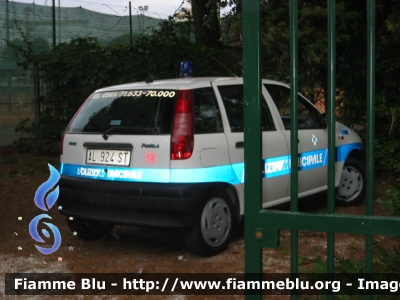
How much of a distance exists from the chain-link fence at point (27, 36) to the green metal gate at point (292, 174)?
9297 mm

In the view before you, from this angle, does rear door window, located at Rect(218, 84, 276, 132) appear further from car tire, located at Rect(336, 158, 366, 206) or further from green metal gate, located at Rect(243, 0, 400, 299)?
green metal gate, located at Rect(243, 0, 400, 299)

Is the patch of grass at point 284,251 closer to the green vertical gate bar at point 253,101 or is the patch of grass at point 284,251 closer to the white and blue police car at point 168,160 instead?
the white and blue police car at point 168,160

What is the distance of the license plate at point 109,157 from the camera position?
18.4 feet

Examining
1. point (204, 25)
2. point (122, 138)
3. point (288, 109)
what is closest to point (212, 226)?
point (122, 138)

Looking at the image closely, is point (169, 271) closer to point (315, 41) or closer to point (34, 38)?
point (315, 41)

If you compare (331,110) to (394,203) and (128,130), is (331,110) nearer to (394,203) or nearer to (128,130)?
(394,203)

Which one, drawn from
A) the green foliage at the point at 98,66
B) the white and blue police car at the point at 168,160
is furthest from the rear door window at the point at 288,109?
the green foliage at the point at 98,66

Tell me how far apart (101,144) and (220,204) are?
1.23m

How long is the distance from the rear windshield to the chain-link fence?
221 inches

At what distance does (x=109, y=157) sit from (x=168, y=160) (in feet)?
2.01

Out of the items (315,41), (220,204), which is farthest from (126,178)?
(315,41)

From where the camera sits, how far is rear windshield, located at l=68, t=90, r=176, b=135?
18.4 feet

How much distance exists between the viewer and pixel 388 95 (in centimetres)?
831

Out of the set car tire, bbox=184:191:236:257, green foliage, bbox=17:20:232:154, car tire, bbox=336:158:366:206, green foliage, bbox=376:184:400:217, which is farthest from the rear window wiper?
green foliage, bbox=17:20:232:154
